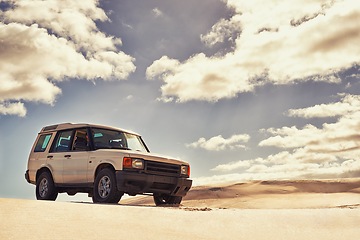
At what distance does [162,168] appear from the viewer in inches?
434

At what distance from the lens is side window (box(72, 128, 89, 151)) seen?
1146 cm

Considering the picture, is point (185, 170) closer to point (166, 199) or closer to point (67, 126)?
point (166, 199)

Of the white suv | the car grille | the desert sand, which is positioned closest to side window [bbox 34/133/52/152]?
the white suv

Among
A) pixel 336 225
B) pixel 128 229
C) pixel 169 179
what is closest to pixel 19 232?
pixel 128 229

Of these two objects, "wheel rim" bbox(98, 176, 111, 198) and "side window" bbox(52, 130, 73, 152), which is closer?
"wheel rim" bbox(98, 176, 111, 198)

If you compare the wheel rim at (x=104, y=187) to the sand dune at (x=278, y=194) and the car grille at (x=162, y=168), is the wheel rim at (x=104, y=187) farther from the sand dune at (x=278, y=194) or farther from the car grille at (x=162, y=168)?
the sand dune at (x=278, y=194)

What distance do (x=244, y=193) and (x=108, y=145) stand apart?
40.0ft

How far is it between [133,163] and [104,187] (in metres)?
0.87

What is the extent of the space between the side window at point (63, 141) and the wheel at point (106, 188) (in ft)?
5.69

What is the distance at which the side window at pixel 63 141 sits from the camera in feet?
40.1

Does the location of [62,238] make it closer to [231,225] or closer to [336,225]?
[231,225]

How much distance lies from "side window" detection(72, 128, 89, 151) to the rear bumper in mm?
1494

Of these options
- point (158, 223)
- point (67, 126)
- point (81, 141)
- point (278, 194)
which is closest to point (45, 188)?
point (67, 126)

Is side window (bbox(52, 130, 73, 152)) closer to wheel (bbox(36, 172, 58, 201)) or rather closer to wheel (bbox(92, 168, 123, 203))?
wheel (bbox(36, 172, 58, 201))
